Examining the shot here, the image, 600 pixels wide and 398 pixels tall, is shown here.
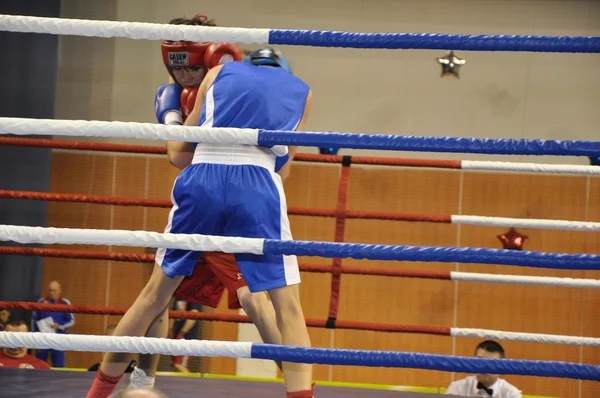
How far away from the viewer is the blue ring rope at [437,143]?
1.84 meters

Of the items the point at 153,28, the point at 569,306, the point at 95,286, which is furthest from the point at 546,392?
the point at 153,28

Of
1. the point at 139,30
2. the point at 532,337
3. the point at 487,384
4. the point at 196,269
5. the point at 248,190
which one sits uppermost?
the point at 139,30

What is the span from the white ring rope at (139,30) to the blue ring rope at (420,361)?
716 mm

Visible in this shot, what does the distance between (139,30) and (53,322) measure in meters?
5.10

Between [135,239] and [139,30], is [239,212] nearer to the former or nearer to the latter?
[135,239]

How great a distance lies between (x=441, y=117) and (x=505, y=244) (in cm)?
141

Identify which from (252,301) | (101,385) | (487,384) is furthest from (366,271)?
(101,385)

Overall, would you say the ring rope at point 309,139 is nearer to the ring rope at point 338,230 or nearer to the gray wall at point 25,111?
the ring rope at point 338,230

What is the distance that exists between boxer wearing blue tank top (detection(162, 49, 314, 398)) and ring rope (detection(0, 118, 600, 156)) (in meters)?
0.25

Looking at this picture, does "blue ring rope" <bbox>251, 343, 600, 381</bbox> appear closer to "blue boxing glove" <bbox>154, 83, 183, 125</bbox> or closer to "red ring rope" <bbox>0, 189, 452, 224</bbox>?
"blue boxing glove" <bbox>154, 83, 183, 125</bbox>

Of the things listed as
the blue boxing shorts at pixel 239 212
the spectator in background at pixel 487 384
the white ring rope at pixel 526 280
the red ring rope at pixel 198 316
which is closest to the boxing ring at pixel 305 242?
the blue boxing shorts at pixel 239 212

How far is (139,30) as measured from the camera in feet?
6.39

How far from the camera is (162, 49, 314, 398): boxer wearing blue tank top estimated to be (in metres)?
2.12

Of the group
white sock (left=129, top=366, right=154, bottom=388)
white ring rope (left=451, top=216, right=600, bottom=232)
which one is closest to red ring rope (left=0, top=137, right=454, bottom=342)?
white ring rope (left=451, top=216, right=600, bottom=232)
